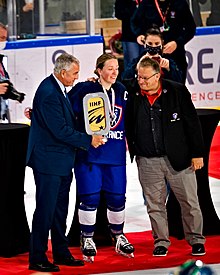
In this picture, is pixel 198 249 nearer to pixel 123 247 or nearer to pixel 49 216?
pixel 123 247

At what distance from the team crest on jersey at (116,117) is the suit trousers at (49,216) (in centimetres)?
51

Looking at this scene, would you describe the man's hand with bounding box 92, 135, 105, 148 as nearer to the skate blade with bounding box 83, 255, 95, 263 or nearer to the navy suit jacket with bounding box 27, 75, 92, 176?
the navy suit jacket with bounding box 27, 75, 92, 176

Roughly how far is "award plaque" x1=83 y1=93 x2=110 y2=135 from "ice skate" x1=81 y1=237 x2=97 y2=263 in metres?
0.91

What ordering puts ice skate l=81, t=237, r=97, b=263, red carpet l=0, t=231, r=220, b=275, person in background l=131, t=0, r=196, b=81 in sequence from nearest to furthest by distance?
1. red carpet l=0, t=231, r=220, b=275
2. ice skate l=81, t=237, r=97, b=263
3. person in background l=131, t=0, r=196, b=81

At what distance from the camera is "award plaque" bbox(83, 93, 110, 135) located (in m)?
7.44

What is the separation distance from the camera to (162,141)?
7863 mm

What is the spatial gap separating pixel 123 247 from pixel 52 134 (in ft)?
3.67

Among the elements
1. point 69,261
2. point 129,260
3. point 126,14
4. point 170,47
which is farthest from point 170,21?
point 69,261

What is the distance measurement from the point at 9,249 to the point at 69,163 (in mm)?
987

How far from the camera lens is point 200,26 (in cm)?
1479

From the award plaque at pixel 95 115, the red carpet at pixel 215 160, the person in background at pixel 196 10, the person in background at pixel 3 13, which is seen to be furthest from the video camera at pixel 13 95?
the person in background at pixel 196 10

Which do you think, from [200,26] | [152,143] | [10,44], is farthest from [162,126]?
[200,26]

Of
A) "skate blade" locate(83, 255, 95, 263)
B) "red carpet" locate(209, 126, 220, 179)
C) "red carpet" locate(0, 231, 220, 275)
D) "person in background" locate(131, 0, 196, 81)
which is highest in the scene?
"person in background" locate(131, 0, 196, 81)

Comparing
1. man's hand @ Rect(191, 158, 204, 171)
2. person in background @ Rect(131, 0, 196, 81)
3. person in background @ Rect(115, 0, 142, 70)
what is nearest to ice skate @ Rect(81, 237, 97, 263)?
man's hand @ Rect(191, 158, 204, 171)
